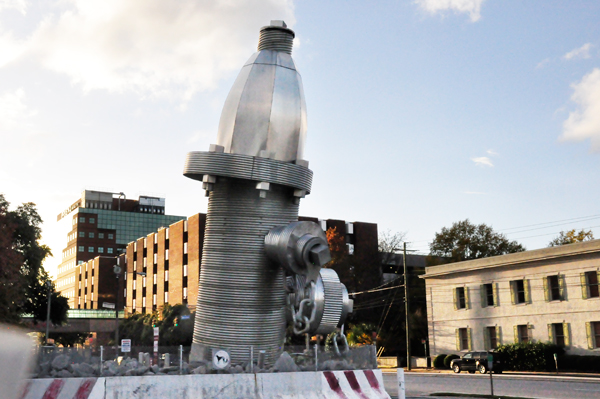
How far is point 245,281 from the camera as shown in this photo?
52.5 feet

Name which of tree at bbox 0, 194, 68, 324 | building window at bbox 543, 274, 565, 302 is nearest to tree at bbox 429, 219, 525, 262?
building window at bbox 543, 274, 565, 302

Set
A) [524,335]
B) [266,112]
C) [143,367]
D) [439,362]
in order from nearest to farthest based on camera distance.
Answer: [143,367] → [266,112] → [524,335] → [439,362]

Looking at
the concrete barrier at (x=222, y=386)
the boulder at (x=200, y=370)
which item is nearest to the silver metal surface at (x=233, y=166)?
the boulder at (x=200, y=370)

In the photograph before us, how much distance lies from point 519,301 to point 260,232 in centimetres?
3490

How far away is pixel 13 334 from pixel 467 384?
32702 mm

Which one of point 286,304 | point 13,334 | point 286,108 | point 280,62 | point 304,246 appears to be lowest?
point 13,334

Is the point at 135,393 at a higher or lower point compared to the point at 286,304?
lower

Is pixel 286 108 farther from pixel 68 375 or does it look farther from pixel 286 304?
pixel 68 375

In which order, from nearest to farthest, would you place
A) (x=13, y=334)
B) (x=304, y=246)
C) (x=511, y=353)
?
(x=13, y=334)
(x=304, y=246)
(x=511, y=353)

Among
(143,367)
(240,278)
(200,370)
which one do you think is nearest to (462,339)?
(240,278)

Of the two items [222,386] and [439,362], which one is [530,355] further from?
[222,386]

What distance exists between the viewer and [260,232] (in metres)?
16.3

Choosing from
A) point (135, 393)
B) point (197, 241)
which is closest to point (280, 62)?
point (135, 393)

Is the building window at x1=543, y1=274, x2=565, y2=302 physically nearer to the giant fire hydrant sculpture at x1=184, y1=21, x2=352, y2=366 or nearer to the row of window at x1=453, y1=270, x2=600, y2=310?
the row of window at x1=453, y1=270, x2=600, y2=310
